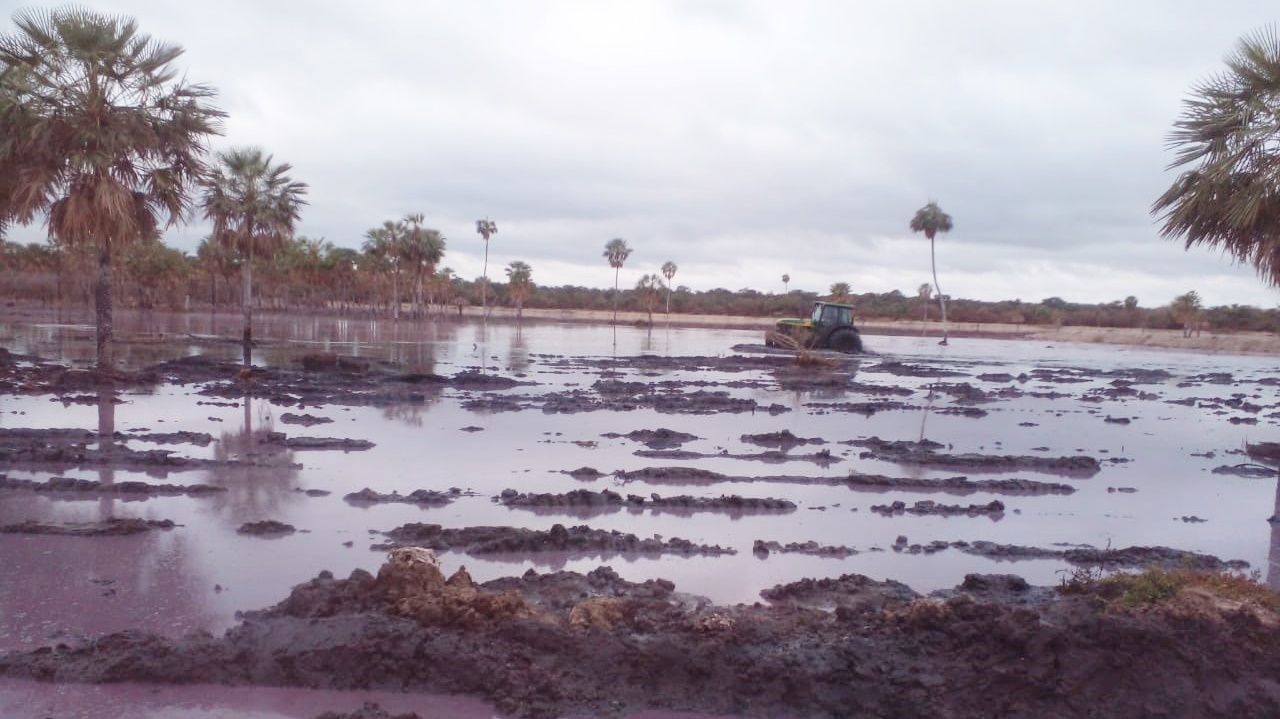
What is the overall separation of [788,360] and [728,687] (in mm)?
36158

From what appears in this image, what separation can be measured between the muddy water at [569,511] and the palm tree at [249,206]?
1334 centimetres

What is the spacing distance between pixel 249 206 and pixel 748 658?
104 feet

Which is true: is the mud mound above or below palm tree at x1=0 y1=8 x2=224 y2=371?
→ below

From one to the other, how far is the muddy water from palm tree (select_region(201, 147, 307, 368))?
43.8ft

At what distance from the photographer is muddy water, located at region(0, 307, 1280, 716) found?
7562 millimetres

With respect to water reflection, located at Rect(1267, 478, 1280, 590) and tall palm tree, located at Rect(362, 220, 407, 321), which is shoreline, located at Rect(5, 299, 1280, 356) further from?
water reflection, located at Rect(1267, 478, 1280, 590)

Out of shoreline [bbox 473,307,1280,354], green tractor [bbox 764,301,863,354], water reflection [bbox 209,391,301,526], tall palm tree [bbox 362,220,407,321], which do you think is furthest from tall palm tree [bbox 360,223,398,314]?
water reflection [bbox 209,391,301,526]

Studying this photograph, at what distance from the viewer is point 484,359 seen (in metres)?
35.9

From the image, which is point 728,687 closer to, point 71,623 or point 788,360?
point 71,623

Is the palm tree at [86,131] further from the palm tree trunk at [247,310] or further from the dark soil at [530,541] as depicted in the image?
the dark soil at [530,541]

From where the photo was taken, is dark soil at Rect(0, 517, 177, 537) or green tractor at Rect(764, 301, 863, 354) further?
green tractor at Rect(764, 301, 863, 354)

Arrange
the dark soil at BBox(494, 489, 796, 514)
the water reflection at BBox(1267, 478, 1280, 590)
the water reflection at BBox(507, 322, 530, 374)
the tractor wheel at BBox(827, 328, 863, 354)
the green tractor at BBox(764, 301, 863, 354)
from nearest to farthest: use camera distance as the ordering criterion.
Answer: the water reflection at BBox(1267, 478, 1280, 590), the dark soil at BBox(494, 489, 796, 514), the water reflection at BBox(507, 322, 530, 374), the green tractor at BBox(764, 301, 863, 354), the tractor wheel at BBox(827, 328, 863, 354)

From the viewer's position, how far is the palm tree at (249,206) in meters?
32.1

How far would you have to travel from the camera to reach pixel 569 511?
10547 millimetres
